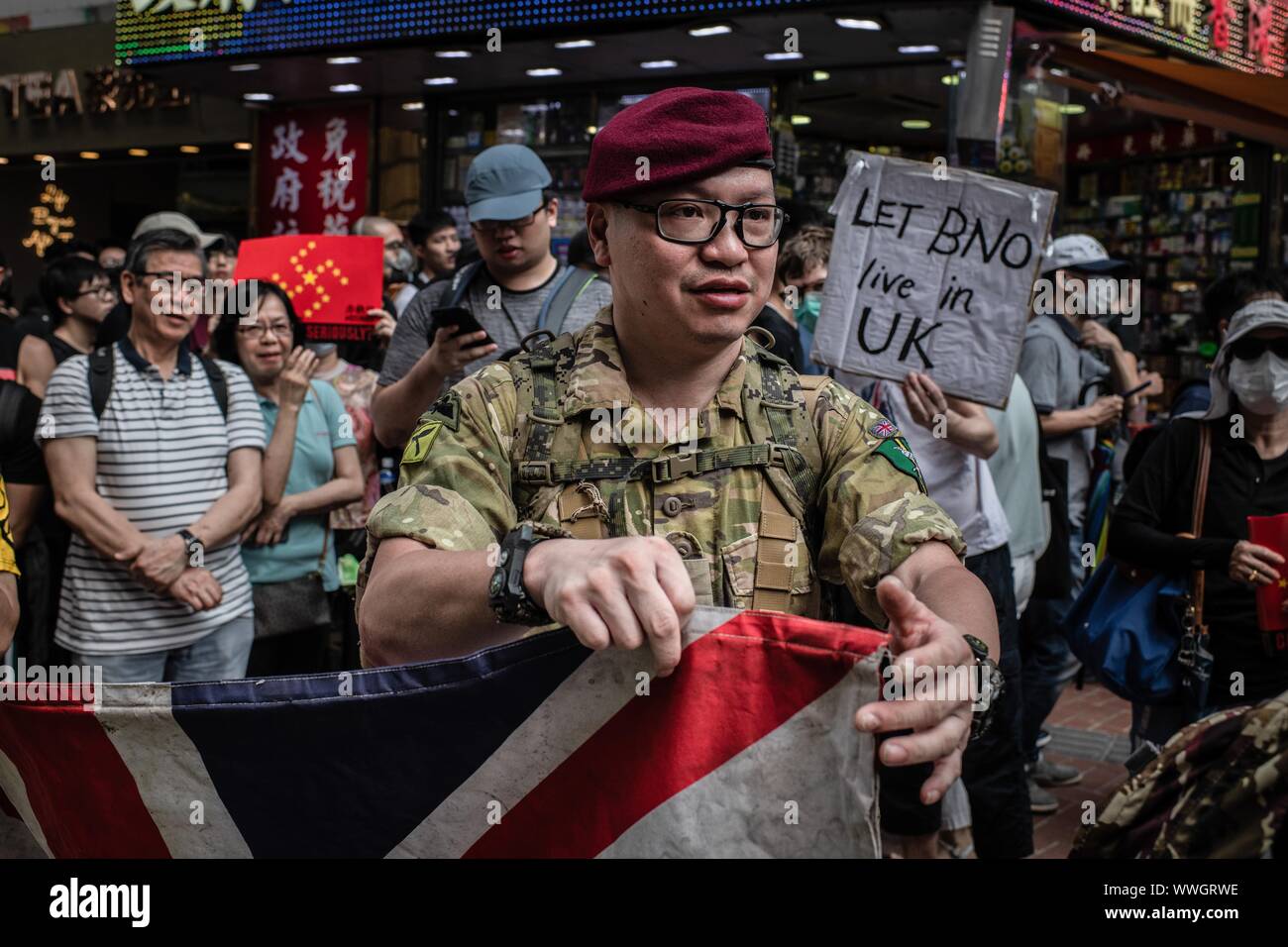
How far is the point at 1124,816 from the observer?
5.61 feet

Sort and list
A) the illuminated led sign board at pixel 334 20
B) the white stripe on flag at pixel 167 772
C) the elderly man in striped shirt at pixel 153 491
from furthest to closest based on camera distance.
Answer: the illuminated led sign board at pixel 334 20
the elderly man in striped shirt at pixel 153 491
the white stripe on flag at pixel 167 772

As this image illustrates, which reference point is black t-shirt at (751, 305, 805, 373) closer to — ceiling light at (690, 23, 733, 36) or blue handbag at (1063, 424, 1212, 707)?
blue handbag at (1063, 424, 1212, 707)

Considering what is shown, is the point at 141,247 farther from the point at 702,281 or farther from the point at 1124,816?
the point at 1124,816

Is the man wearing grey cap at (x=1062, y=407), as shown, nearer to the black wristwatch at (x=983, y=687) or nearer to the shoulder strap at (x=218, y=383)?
the shoulder strap at (x=218, y=383)

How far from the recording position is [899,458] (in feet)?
7.12

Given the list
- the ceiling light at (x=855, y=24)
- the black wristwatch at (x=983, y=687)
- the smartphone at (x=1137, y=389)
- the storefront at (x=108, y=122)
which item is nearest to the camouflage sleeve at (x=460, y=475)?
the black wristwatch at (x=983, y=687)

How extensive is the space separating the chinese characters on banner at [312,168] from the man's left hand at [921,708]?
1248cm

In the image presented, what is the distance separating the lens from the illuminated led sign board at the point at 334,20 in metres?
9.73

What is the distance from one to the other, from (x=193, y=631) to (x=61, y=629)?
→ 47 centimetres

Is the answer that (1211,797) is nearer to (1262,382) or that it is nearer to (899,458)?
(899,458)

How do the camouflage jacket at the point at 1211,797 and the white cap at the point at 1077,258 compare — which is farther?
the white cap at the point at 1077,258

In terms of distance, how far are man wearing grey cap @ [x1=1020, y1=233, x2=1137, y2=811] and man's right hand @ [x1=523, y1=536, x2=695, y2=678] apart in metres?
4.95

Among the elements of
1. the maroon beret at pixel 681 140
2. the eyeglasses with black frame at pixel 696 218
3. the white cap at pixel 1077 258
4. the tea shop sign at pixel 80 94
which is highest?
the tea shop sign at pixel 80 94

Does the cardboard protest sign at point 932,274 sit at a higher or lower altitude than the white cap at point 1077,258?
lower
